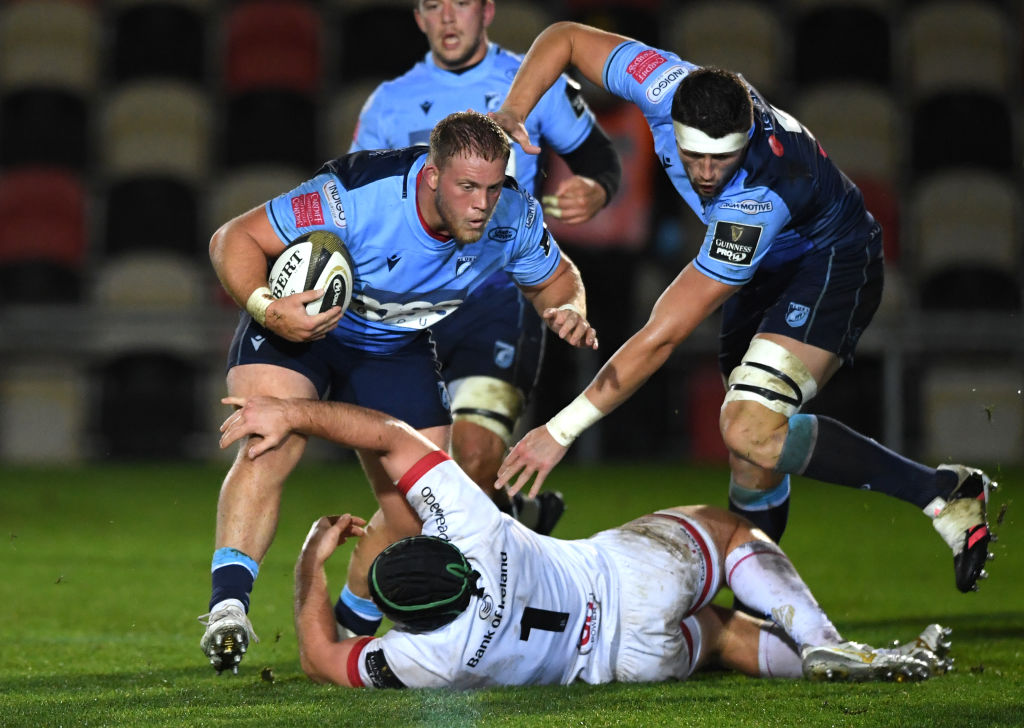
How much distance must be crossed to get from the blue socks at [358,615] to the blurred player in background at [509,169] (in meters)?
0.89

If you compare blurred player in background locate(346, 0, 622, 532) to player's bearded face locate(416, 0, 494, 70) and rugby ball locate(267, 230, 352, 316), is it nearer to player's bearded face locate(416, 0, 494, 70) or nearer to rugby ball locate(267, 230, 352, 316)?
player's bearded face locate(416, 0, 494, 70)

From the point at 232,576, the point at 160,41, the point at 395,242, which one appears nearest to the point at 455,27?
the point at 395,242

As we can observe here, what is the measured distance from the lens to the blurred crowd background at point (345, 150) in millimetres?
11047

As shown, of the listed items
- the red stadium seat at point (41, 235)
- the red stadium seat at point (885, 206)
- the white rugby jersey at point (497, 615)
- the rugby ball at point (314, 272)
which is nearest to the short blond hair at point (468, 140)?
the rugby ball at point (314, 272)

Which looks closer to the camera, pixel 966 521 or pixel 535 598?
pixel 535 598

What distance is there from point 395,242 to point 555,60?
1093mm

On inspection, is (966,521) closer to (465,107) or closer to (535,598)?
(535,598)

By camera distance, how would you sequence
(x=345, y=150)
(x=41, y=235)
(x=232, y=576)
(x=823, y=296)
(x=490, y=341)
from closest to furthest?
(x=232, y=576), (x=823, y=296), (x=490, y=341), (x=41, y=235), (x=345, y=150)

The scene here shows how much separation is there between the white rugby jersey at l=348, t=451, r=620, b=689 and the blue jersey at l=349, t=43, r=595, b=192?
2.11 m

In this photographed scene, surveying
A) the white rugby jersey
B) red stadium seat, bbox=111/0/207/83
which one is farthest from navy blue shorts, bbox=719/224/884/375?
red stadium seat, bbox=111/0/207/83

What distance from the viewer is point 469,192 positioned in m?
4.25

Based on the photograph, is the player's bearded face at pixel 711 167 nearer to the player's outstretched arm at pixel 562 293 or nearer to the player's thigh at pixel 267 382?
the player's outstretched arm at pixel 562 293

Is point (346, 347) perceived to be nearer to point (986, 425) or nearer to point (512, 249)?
point (512, 249)

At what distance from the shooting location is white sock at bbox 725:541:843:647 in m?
4.13
